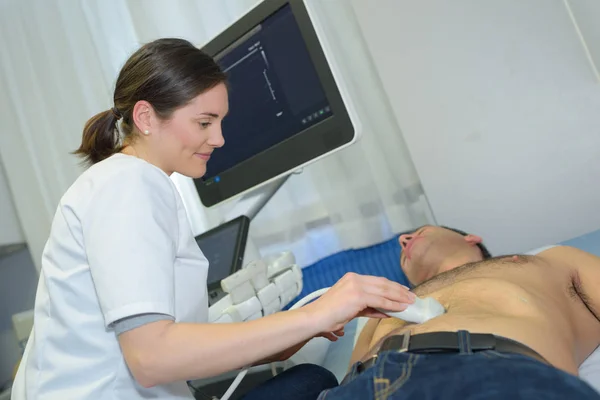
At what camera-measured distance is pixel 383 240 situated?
186 centimetres

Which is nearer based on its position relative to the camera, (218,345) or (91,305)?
(218,345)

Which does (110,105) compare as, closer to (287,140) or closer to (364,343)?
(287,140)

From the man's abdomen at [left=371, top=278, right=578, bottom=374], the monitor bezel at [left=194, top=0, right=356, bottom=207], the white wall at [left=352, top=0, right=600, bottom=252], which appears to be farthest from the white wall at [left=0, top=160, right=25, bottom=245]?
the man's abdomen at [left=371, top=278, right=578, bottom=374]

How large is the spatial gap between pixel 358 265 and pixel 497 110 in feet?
2.31

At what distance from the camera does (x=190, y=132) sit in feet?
3.18

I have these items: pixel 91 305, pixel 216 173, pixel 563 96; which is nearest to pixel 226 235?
pixel 216 173

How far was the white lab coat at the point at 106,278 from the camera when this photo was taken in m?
0.73

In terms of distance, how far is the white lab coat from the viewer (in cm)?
73

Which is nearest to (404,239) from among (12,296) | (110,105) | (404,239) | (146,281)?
(404,239)

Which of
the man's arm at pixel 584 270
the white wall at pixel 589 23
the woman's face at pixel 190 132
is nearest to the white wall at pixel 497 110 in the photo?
the white wall at pixel 589 23

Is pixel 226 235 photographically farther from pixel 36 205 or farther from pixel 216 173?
pixel 36 205

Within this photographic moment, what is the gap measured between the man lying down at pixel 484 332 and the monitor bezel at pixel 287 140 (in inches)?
14.4

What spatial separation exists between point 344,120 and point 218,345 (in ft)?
2.53

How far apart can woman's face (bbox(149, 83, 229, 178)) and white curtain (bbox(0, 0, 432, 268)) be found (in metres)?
0.91
